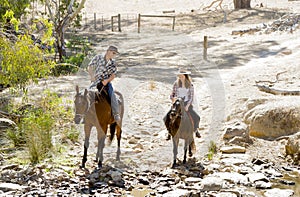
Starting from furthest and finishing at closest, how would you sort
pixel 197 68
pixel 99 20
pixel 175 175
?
pixel 99 20 < pixel 197 68 < pixel 175 175

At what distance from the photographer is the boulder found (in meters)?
12.9

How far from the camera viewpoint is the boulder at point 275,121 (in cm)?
1291

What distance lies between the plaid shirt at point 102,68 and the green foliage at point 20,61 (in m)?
1.55

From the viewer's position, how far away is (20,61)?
11023 millimetres

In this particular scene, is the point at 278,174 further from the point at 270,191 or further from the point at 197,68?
the point at 197,68

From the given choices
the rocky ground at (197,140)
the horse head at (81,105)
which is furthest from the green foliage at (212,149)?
the horse head at (81,105)

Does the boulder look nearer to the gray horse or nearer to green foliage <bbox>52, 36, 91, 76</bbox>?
the gray horse

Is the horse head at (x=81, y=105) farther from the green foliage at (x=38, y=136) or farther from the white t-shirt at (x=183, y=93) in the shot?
the white t-shirt at (x=183, y=93)

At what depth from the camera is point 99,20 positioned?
143ft

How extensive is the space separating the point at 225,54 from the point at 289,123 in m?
12.6

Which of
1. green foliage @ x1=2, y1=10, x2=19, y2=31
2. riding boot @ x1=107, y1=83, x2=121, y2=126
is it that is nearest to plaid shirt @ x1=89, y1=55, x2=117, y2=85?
riding boot @ x1=107, y1=83, x2=121, y2=126

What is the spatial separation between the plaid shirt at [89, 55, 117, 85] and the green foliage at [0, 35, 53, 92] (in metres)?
1.55

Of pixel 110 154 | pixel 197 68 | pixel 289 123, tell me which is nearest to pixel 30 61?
pixel 110 154

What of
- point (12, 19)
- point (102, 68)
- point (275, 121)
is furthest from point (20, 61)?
point (275, 121)
